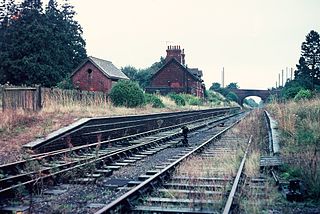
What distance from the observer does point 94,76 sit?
4691 cm

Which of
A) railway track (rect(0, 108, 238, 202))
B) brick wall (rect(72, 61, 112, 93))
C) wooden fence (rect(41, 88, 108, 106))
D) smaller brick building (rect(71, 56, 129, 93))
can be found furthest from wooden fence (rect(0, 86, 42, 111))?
brick wall (rect(72, 61, 112, 93))

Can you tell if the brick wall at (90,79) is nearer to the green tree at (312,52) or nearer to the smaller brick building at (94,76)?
the smaller brick building at (94,76)

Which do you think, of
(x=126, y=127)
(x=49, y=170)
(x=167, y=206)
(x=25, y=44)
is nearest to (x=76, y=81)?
(x=25, y=44)

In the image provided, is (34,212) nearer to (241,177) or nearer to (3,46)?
(241,177)

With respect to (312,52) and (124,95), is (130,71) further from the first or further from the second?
(124,95)

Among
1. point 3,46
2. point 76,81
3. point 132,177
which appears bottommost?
point 132,177

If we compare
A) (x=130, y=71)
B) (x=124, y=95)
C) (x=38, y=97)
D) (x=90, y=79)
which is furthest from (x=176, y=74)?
(x=38, y=97)

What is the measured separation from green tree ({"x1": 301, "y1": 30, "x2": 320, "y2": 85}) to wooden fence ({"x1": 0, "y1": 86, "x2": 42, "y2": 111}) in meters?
50.2

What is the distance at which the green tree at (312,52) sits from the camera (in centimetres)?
5885

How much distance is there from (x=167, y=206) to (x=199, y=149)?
7.25 metres

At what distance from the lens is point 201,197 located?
6629 millimetres

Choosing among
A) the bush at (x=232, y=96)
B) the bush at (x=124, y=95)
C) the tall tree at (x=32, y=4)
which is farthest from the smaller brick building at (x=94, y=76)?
the bush at (x=232, y=96)

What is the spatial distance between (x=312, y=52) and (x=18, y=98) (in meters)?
54.3

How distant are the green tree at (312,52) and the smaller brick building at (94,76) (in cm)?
3015
